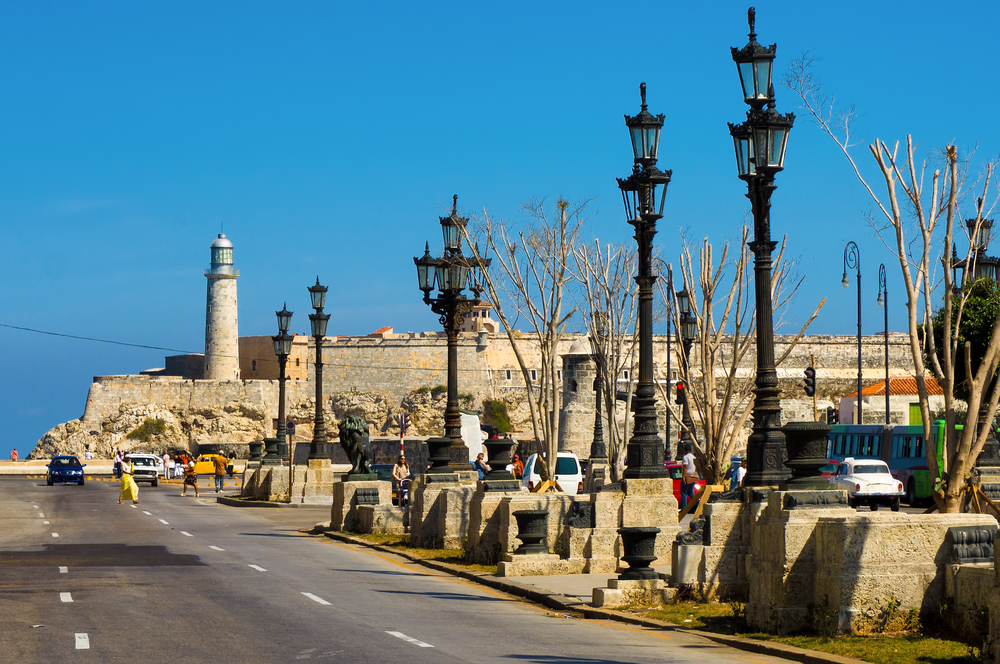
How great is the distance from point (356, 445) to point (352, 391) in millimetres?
88572

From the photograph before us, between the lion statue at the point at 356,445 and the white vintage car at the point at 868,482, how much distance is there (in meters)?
13.3

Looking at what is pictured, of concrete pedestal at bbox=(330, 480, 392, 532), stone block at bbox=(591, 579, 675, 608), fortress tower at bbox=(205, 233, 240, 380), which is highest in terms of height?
fortress tower at bbox=(205, 233, 240, 380)

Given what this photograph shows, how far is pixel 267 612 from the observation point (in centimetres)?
1407

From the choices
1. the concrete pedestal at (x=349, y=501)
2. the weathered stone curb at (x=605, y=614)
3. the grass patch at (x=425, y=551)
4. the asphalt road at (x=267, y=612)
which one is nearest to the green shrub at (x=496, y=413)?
the concrete pedestal at (x=349, y=501)

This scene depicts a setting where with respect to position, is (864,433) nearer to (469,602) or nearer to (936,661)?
(469,602)

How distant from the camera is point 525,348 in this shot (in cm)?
10956

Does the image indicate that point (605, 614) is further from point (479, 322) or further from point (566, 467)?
point (479, 322)

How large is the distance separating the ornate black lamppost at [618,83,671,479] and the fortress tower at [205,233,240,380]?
103764 millimetres

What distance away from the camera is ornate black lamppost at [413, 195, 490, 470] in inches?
1029

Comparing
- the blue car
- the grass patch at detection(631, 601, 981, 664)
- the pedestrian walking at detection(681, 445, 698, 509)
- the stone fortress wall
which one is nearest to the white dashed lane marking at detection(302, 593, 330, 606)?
the grass patch at detection(631, 601, 981, 664)

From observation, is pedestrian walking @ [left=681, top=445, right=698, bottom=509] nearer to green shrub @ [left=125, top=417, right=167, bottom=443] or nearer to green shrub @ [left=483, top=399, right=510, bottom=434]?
green shrub @ [left=483, top=399, right=510, bottom=434]

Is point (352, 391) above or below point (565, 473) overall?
above

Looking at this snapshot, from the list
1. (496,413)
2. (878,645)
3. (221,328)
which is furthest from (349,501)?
(221,328)

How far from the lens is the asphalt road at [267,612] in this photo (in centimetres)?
1115
